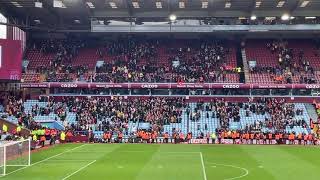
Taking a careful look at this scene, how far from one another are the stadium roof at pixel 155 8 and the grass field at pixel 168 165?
20.1m

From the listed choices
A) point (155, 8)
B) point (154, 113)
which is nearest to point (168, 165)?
point (154, 113)

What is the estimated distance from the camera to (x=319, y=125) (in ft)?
175

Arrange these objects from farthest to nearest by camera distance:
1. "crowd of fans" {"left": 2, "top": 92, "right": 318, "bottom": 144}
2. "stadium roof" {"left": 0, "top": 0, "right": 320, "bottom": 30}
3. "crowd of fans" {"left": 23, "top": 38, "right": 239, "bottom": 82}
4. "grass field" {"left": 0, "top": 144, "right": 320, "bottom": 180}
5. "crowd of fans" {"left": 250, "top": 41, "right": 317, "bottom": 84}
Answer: "crowd of fans" {"left": 23, "top": 38, "right": 239, "bottom": 82}, "crowd of fans" {"left": 250, "top": 41, "right": 317, "bottom": 84}, "stadium roof" {"left": 0, "top": 0, "right": 320, "bottom": 30}, "crowd of fans" {"left": 2, "top": 92, "right": 318, "bottom": 144}, "grass field" {"left": 0, "top": 144, "right": 320, "bottom": 180}

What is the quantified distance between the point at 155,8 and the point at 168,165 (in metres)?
30.7

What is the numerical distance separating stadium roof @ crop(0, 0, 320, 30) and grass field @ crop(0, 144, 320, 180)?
792 inches

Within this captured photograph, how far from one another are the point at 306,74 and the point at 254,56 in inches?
282

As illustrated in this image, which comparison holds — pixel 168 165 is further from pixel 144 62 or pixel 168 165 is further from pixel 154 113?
pixel 144 62

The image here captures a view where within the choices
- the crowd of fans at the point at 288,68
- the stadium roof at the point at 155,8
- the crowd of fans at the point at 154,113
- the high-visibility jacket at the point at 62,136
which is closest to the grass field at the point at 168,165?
the high-visibility jacket at the point at 62,136

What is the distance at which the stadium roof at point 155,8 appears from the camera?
5559cm

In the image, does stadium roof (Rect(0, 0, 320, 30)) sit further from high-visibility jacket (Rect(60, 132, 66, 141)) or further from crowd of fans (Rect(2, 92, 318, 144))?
high-visibility jacket (Rect(60, 132, 66, 141))

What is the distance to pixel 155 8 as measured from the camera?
5809 centimetres

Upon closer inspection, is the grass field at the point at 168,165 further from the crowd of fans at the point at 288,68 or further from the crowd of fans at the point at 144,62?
the crowd of fans at the point at 144,62

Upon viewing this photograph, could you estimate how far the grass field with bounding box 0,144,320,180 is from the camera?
25.9 m

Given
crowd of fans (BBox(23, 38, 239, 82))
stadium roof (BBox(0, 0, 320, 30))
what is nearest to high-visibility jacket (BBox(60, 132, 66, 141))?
crowd of fans (BBox(23, 38, 239, 82))
